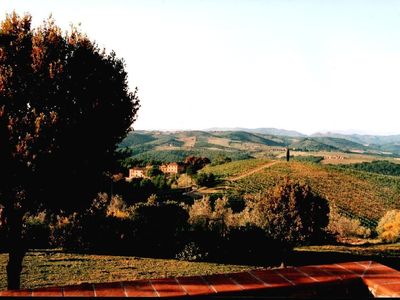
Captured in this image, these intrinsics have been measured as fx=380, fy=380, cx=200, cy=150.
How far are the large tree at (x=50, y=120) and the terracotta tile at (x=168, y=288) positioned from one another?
363 inches

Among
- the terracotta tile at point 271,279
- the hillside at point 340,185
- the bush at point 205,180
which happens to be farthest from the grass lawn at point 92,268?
the bush at point 205,180

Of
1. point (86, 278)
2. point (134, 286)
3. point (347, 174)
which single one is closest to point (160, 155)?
point (347, 174)

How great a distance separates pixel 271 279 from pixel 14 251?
40.7 ft

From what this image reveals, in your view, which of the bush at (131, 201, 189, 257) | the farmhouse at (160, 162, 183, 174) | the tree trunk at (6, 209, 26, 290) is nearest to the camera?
the tree trunk at (6, 209, 26, 290)

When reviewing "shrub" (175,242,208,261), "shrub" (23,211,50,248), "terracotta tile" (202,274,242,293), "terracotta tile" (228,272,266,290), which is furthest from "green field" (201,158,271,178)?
"terracotta tile" (202,274,242,293)

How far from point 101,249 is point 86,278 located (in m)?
→ 8.40

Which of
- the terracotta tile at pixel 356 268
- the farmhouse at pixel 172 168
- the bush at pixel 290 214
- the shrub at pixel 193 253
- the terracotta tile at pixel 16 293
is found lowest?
the farmhouse at pixel 172 168

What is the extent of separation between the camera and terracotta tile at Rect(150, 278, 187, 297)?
3170mm

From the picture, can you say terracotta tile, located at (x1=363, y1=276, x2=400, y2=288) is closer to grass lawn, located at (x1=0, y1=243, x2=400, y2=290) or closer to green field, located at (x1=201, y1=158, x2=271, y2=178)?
grass lawn, located at (x1=0, y1=243, x2=400, y2=290)

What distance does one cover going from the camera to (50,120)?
11.7 m

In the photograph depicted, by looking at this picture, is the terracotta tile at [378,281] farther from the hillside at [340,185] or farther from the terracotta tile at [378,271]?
the hillside at [340,185]

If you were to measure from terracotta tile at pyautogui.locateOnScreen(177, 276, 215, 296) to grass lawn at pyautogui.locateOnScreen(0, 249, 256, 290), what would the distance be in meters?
14.5

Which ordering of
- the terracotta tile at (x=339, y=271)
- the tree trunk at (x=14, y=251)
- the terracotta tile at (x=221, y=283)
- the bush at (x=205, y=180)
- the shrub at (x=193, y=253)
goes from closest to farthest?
the terracotta tile at (x=221, y=283)
the terracotta tile at (x=339, y=271)
the tree trunk at (x=14, y=251)
the shrub at (x=193, y=253)
the bush at (x=205, y=180)

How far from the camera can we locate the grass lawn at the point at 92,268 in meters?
17.2
